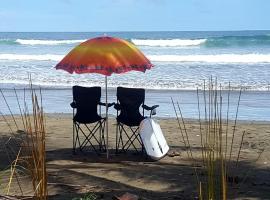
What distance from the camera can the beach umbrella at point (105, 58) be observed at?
7.23 meters

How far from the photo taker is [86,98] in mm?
7773

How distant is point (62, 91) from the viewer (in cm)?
1702

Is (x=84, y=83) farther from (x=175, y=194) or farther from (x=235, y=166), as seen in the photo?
(x=175, y=194)

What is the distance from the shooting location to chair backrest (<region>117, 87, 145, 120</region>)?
25.4ft

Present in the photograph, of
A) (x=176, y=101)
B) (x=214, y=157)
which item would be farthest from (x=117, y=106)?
(x=176, y=101)

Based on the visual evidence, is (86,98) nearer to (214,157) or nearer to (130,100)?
(130,100)

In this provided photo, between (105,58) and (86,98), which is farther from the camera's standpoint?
(86,98)

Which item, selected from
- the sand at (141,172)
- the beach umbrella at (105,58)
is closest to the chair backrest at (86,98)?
the beach umbrella at (105,58)

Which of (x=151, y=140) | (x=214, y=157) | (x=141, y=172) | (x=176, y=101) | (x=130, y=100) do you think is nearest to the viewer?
(x=214, y=157)

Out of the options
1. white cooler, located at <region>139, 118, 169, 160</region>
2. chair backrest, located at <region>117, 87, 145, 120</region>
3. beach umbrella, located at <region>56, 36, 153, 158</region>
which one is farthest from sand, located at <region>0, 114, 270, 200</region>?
beach umbrella, located at <region>56, 36, 153, 158</region>

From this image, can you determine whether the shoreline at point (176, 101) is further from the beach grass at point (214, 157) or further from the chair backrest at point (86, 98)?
the chair backrest at point (86, 98)

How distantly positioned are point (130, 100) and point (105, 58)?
2.59 ft

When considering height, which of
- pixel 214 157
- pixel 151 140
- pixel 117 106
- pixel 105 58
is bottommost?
pixel 151 140

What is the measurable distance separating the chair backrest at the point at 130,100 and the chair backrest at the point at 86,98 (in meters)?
0.32
